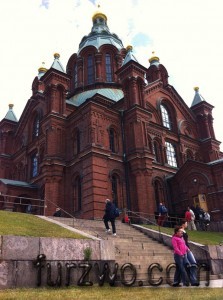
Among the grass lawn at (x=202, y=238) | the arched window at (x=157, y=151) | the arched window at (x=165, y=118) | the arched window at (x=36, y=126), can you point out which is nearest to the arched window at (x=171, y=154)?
the arched window at (x=157, y=151)

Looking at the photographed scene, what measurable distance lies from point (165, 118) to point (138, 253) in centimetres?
2067

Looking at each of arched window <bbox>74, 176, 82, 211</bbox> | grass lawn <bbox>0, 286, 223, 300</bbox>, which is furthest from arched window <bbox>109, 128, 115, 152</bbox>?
grass lawn <bbox>0, 286, 223, 300</bbox>

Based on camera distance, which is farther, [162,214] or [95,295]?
[162,214]

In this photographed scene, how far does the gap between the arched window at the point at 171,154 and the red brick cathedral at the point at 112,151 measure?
0.12 metres

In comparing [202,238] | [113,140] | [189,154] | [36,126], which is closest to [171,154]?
[189,154]

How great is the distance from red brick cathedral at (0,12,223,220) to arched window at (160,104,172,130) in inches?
3.6

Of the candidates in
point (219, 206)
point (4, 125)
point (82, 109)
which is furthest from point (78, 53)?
point (219, 206)

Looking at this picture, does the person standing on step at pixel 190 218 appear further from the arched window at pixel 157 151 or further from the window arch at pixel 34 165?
the window arch at pixel 34 165

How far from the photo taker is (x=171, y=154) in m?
28.6

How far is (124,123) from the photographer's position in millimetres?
25391

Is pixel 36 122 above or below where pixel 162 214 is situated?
above

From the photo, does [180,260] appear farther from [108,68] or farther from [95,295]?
[108,68]

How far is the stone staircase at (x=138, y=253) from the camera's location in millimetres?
9750

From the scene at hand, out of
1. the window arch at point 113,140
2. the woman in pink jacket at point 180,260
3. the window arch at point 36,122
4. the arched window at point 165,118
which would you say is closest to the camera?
the woman in pink jacket at point 180,260
